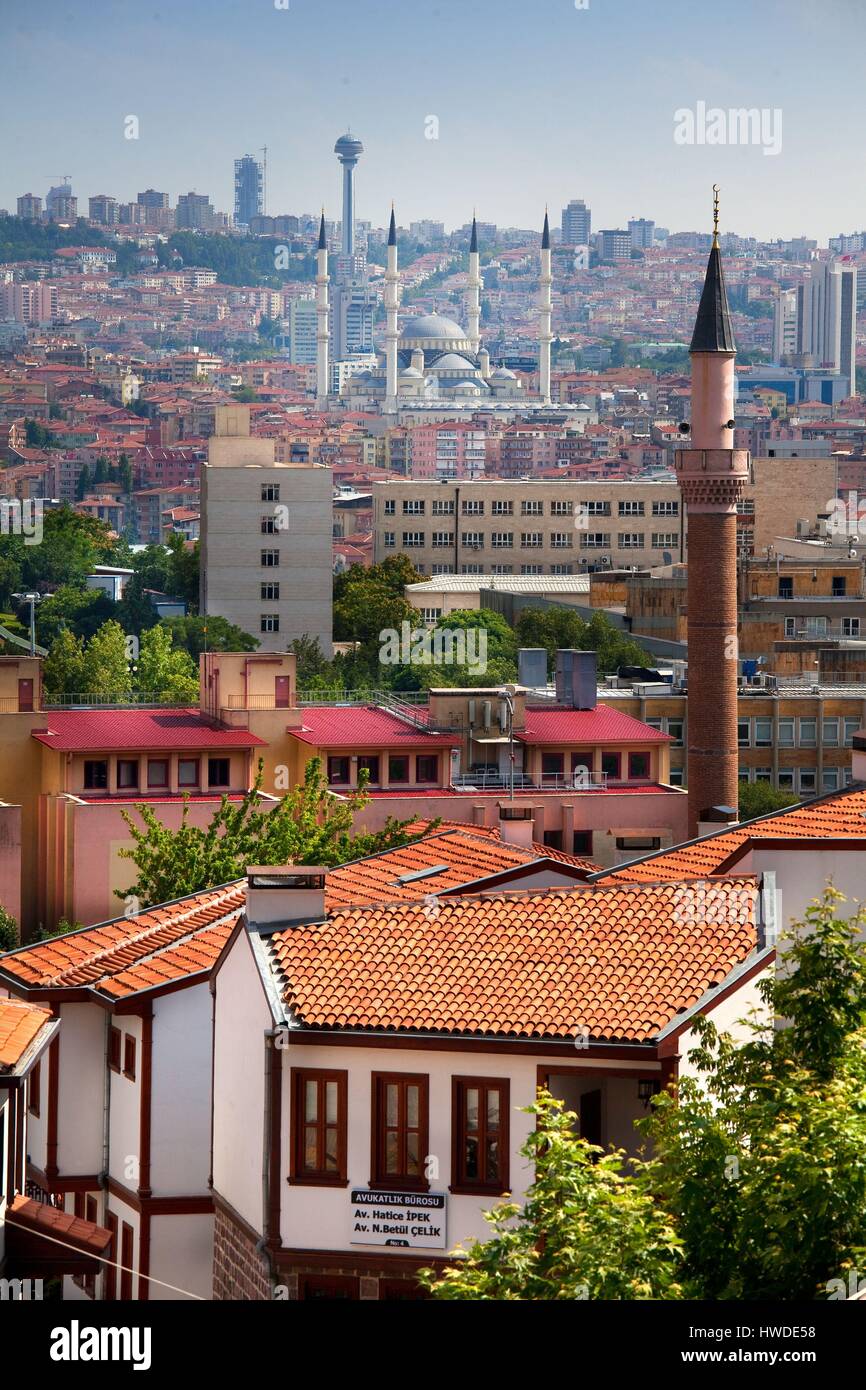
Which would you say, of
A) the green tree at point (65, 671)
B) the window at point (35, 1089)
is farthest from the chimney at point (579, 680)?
the green tree at point (65, 671)

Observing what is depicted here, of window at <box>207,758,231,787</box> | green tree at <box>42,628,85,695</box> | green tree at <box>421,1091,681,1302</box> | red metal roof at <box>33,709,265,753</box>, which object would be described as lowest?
green tree at <box>42,628,85,695</box>

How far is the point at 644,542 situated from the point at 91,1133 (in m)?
75.6

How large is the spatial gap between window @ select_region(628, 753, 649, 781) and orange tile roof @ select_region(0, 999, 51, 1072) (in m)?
20.1

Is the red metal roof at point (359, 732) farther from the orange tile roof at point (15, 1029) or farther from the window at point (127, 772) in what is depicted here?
the orange tile roof at point (15, 1029)

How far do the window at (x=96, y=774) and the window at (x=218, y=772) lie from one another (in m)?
→ 1.18

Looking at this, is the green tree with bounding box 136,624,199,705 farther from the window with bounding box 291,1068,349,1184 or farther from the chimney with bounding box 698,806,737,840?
the window with bounding box 291,1068,349,1184

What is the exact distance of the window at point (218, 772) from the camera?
94.8ft

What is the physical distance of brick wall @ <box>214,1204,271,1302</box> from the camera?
11.4 metres

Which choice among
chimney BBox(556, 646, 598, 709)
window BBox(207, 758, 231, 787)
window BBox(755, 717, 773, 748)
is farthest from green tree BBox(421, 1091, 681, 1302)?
window BBox(755, 717, 773, 748)

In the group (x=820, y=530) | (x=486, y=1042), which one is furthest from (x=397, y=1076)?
(x=820, y=530)

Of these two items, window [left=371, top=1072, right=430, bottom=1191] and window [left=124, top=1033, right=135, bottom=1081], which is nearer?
window [left=371, top=1072, right=430, bottom=1191]

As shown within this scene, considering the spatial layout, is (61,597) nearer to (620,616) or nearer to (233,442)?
(233,442)

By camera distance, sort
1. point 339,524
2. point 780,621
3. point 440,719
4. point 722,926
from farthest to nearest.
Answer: point 339,524, point 780,621, point 440,719, point 722,926

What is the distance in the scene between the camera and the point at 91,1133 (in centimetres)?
1388
